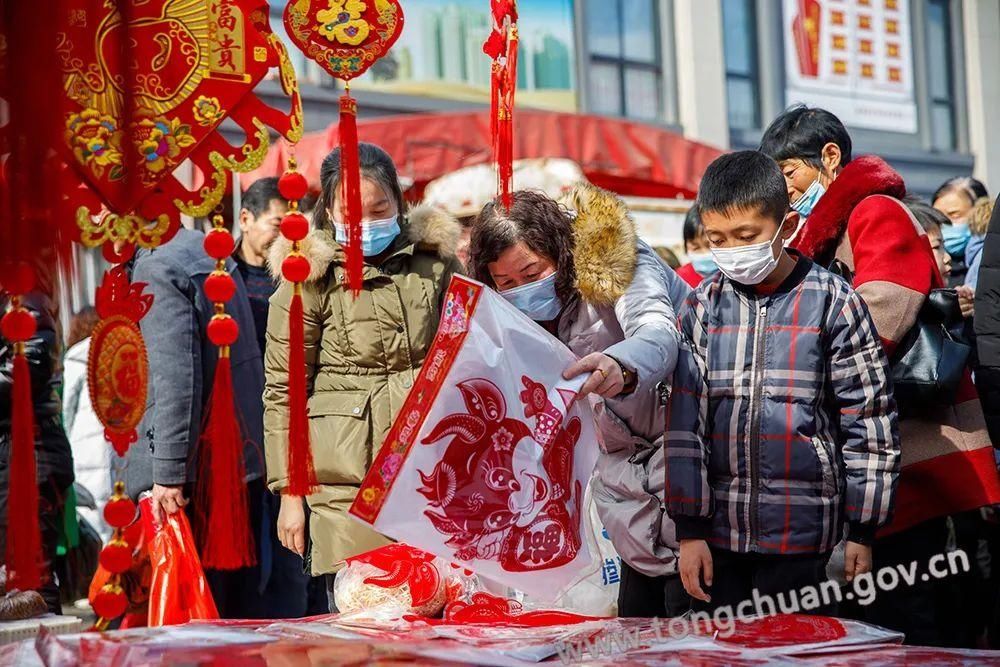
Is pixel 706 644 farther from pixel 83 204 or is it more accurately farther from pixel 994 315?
pixel 994 315

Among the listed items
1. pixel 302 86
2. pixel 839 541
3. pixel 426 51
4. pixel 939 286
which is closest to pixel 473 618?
pixel 839 541

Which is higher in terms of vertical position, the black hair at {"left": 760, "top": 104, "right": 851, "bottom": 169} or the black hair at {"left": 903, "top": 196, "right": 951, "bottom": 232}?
the black hair at {"left": 760, "top": 104, "right": 851, "bottom": 169}

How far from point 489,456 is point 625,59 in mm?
10533

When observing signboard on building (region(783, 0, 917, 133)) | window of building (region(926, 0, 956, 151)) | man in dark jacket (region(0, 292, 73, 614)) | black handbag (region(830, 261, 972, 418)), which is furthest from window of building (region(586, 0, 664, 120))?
black handbag (region(830, 261, 972, 418))

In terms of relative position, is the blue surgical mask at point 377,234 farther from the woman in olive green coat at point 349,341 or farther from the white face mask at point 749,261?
the white face mask at point 749,261

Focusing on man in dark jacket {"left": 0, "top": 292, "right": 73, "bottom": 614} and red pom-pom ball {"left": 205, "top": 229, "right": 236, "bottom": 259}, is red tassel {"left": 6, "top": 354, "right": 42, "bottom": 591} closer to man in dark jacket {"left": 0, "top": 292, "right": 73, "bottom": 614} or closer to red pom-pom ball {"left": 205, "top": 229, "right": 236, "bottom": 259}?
man in dark jacket {"left": 0, "top": 292, "right": 73, "bottom": 614}

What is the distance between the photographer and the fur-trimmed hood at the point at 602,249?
2.76m

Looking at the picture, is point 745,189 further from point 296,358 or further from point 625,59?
point 625,59

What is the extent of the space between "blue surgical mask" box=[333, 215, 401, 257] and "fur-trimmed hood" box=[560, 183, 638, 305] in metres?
0.56

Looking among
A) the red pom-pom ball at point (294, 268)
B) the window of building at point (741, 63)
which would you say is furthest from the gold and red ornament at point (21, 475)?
the window of building at point (741, 63)

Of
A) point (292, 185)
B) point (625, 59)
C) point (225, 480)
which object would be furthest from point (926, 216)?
point (625, 59)

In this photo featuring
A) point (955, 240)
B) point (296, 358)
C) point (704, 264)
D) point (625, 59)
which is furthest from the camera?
point (625, 59)

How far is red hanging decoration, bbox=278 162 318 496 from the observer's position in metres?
2.66

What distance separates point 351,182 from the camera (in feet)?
8.71
